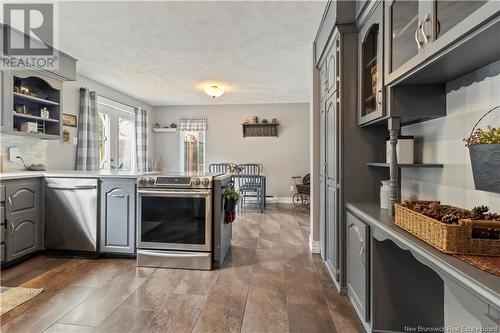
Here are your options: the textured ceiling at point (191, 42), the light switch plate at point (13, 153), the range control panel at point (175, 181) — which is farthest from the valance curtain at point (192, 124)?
the range control panel at point (175, 181)

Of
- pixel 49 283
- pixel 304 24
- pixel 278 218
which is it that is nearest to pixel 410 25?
pixel 304 24

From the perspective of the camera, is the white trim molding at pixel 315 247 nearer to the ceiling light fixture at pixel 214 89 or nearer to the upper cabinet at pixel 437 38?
the upper cabinet at pixel 437 38

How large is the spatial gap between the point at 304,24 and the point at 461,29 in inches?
74.7

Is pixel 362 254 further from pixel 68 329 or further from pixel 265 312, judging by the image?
pixel 68 329

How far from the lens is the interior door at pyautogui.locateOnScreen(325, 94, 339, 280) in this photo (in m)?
2.09

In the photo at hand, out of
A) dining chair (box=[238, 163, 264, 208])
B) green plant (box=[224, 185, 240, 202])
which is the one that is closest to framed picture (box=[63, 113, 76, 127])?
green plant (box=[224, 185, 240, 202])

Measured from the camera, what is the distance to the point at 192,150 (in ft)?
21.8

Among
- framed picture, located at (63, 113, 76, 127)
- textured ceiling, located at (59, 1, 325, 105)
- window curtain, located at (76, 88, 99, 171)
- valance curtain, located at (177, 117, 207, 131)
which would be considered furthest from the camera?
valance curtain, located at (177, 117, 207, 131)

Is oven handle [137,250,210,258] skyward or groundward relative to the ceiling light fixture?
groundward

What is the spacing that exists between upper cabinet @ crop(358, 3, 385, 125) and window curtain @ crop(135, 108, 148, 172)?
5261mm

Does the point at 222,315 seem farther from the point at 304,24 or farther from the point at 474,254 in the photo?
the point at 304,24

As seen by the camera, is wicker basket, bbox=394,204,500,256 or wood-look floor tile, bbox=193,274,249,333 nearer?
wicker basket, bbox=394,204,500,256

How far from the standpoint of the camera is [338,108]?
205 cm

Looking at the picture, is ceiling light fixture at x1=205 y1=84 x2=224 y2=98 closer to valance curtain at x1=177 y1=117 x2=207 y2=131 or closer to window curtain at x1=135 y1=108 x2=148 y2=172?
valance curtain at x1=177 y1=117 x2=207 y2=131
